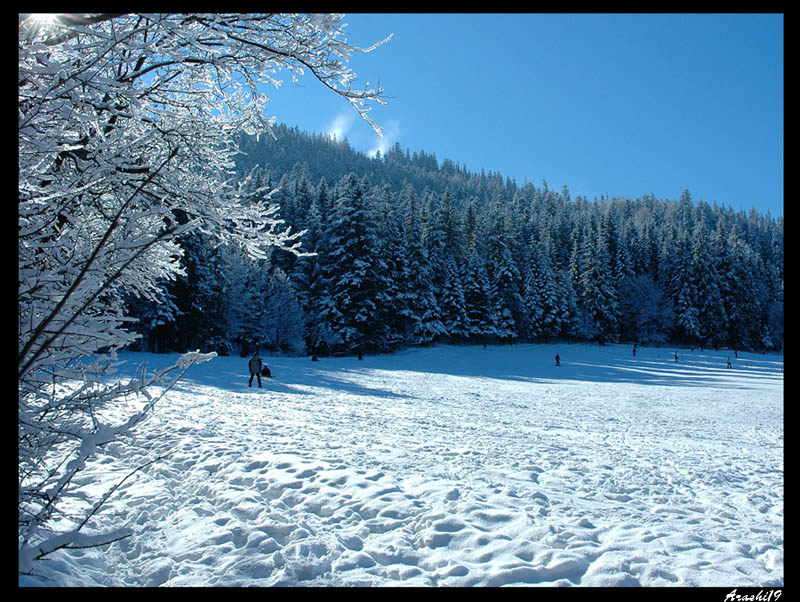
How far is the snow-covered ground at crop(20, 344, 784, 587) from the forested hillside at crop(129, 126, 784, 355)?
37.2 feet

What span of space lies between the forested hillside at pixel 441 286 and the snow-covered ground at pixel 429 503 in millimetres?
11352

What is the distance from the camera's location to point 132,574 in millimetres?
3195

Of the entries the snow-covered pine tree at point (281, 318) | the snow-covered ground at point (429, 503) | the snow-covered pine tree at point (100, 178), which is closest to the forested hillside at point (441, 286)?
the snow-covered pine tree at point (281, 318)

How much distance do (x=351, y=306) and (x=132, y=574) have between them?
3265cm

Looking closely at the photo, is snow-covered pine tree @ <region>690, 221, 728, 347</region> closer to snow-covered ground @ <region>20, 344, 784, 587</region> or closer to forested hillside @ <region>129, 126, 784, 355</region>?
forested hillside @ <region>129, 126, 784, 355</region>

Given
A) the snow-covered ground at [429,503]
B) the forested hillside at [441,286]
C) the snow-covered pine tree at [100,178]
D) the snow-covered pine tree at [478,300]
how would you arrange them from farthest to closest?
the snow-covered pine tree at [478,300], the forested hillside at [441,286], the snow-covered ground at [429,503], the snow-covered pine tree at [100,178]

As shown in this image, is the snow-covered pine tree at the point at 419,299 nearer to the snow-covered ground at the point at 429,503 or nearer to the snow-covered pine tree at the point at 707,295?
the snow-covered ground at the point at 429,503

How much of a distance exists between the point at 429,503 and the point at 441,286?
4266cm

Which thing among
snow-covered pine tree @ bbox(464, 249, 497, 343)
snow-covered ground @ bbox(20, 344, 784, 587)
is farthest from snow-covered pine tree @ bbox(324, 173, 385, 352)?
snow-covered ground @ bbox(20, 344, 784, 587)

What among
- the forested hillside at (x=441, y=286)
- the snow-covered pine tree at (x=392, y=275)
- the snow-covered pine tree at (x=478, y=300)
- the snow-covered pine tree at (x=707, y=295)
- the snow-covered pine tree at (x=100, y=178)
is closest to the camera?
the snow-covered pine tree at (x=100, y=178)

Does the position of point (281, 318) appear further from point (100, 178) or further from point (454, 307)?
point (100, 178)

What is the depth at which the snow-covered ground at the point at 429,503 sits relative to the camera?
3.19 m

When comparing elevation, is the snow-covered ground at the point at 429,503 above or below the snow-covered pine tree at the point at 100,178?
below
